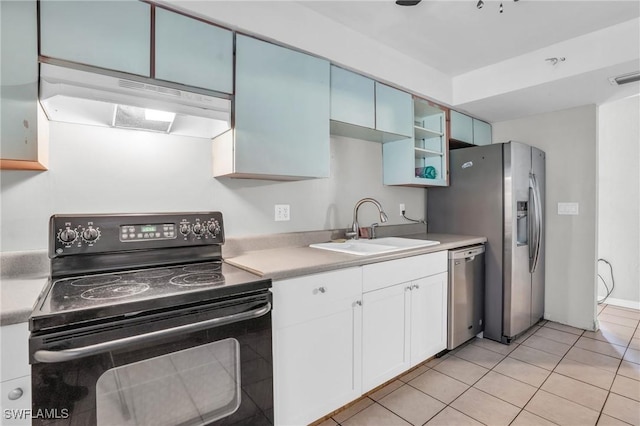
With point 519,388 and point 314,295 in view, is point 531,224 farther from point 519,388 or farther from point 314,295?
point 314,295

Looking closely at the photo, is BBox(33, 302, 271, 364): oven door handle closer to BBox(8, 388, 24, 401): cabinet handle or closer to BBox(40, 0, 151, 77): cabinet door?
BBox(8, 388, 24, 401): cabinet handle

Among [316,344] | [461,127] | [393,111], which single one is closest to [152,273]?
[316,344]

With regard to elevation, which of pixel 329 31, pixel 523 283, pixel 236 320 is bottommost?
pixel 523 283

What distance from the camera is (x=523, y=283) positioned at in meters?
2.81

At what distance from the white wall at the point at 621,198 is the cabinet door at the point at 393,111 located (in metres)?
2.64

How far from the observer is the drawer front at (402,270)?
5.86 ft

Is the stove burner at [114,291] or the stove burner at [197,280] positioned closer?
the stove burner at [114,291]

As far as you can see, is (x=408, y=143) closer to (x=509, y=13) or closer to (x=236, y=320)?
(x=509, y=13)

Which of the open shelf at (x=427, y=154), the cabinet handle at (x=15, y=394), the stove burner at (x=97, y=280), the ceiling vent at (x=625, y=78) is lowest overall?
→ the cabinet handle at (x=15, y=394)

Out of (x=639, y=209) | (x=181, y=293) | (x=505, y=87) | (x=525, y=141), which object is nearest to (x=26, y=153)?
(x=181, y=293)

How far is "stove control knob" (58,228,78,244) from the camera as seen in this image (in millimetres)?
1363

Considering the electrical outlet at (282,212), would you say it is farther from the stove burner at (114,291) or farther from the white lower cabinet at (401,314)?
the stove burner at (114,291)

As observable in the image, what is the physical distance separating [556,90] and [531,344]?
2096 millimetres

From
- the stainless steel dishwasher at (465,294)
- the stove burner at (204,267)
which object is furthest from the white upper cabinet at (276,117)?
the stainless steel dishwasher at (465,294)
